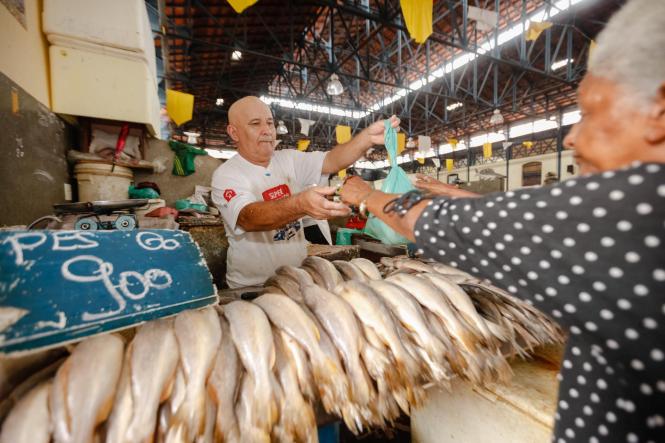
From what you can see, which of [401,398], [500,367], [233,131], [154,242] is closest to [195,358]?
[154,242]

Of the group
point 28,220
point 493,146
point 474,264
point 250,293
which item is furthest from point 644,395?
point 493,146

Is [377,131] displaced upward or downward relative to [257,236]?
upward

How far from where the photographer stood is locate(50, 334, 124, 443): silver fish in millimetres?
618

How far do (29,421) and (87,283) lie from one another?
0.38 metres

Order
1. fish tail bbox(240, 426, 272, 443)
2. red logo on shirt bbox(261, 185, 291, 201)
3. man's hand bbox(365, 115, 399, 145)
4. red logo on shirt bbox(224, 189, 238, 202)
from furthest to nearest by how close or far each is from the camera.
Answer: red logo on shirt bbox(261, 185, 291, 201)
man's hand bbox(365, 115, 399, 145)
red logo on shirt bbox(224, 189, 238, 202)
fish tail bbox(240, 426, 272, 443)

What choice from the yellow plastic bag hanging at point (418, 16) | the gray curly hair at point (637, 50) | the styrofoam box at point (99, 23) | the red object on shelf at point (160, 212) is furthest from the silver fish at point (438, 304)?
the yellow plastic bag hanging at point (418, 16)

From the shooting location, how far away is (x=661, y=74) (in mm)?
609

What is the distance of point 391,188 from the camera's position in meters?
1.87

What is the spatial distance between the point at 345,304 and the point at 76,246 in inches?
37.1

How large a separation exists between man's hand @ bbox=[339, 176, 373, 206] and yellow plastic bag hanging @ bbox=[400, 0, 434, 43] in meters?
4.93

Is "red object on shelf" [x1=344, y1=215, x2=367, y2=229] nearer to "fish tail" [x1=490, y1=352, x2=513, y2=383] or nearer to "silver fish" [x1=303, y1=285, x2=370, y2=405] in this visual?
"fish tail" [x1=490, y1=352, x2=513, y2=383]

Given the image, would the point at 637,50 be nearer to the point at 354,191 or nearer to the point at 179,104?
A: the point at 354,191

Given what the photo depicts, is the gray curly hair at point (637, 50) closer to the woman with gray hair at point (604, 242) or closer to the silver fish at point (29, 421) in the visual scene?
the woman with gray hair at point (604, 242)

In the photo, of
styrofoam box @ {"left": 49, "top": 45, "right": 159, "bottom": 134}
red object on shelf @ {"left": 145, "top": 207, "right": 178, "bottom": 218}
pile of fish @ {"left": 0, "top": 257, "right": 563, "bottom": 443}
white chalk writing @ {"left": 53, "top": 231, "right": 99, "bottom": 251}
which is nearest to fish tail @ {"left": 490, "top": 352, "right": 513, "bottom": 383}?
pile of fish @ {"left": 0, "top": 257, "right": 563, "bottom": 443}
